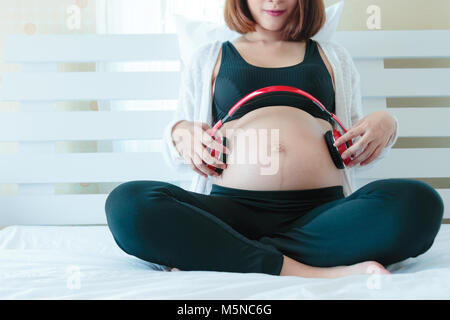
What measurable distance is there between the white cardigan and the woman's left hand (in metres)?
0.12

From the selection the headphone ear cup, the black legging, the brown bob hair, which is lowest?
the black legging

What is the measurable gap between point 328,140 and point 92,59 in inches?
35.7

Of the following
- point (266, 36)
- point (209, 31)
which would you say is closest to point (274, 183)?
point (266, 36)

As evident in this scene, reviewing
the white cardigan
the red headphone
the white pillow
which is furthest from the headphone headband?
the white pillow

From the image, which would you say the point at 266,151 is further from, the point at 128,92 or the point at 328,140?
the point at 128,92

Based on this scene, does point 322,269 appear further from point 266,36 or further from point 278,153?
point 266,36

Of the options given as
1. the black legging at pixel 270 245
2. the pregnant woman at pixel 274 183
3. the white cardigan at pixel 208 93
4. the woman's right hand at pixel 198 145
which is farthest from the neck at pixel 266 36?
the black legging at pixel 270 245

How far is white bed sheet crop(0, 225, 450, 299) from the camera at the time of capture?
527 mm

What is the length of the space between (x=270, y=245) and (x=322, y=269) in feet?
0.34

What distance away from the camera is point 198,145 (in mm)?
922

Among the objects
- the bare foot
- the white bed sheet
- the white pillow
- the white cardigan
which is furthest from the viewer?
the white pillow

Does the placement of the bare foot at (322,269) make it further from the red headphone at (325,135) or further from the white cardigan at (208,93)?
the white cardigan at (208,93)

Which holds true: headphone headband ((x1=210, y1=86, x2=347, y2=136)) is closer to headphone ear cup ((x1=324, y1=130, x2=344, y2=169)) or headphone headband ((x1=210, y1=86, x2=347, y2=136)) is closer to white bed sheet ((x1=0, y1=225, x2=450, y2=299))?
headphone ear cup ((x1=324, y1=130, x2=344, y2=169))

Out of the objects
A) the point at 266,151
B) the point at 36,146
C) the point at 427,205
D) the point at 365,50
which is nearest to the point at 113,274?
the point at 266,151
